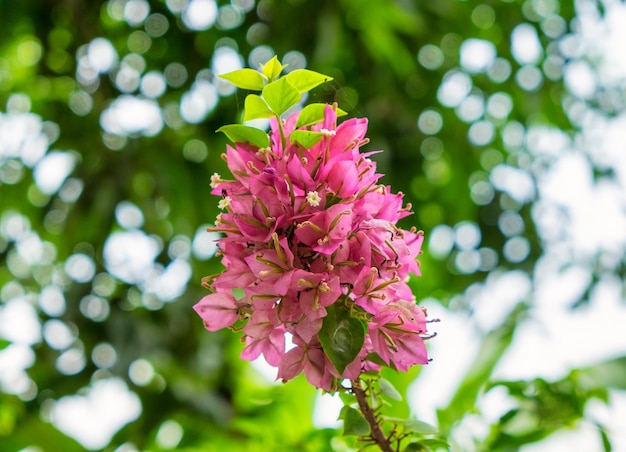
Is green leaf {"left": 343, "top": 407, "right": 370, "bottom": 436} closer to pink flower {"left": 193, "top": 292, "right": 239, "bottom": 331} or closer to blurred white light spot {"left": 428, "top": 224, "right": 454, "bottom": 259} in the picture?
pink flower {"left": 193, "top": 292, "right": 239, "bottom": 331}

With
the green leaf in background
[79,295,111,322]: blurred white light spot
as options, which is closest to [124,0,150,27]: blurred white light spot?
[79,295,111,322]: blurred white light spot

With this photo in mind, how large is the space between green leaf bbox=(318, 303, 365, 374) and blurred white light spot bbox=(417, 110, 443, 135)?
0.89 metres

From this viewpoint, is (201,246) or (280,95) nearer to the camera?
(280,95)

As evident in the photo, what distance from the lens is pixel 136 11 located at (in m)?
1.08

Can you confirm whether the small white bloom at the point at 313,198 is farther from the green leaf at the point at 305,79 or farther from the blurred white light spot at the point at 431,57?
the blurred white light spot at the point at 431,57

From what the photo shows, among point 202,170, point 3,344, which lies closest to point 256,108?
point 3,344

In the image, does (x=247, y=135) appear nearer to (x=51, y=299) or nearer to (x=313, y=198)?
(x=313, y=198)

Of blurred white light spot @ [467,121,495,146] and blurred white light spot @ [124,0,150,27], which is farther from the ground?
blurred white light spot @ [124,0,150,27]

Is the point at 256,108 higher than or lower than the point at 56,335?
higher

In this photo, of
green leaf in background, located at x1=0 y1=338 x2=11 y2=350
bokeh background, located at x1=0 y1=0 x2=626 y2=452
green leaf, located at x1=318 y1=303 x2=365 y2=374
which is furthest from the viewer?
bokeh background, located at x1=0 y1=0 x2=626 y2=452

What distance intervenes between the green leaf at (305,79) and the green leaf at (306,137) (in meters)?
0.02

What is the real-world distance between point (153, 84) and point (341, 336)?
0.93 metres

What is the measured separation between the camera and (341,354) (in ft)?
0.79

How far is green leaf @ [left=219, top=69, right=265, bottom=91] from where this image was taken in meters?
0.27
